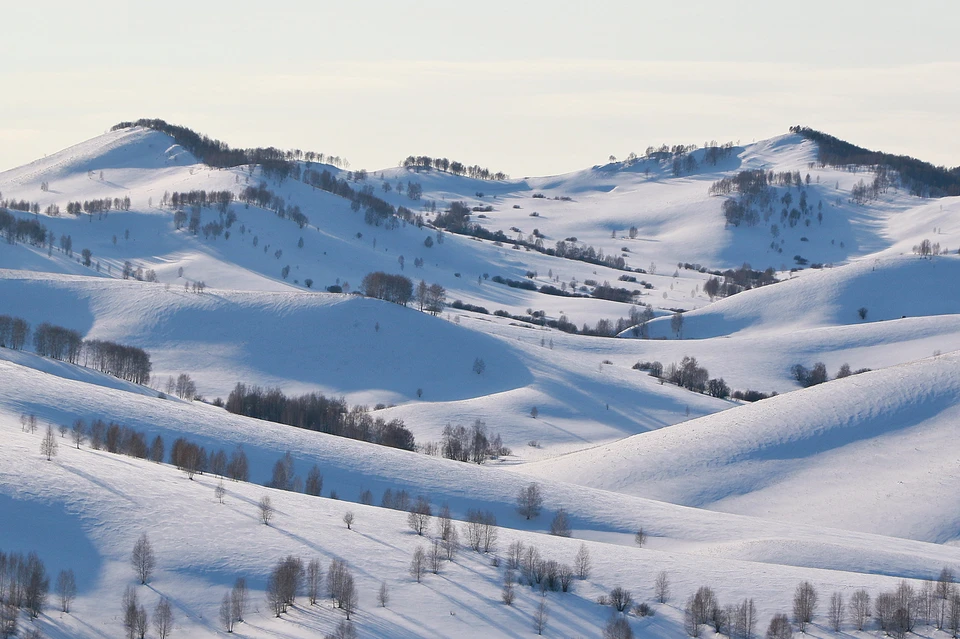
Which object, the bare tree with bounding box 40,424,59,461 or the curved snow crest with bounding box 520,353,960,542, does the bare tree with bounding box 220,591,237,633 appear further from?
the curved snow crest with bounding box 520,353,960,542

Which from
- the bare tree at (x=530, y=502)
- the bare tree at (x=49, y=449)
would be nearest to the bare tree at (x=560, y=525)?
the bare tree at (x=530, y=502)

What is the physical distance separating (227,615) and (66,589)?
633 centimetres

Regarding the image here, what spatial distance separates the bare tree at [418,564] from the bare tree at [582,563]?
22.2ft

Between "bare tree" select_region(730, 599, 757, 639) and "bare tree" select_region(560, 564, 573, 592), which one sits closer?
"bare tree" select_region(730, 599, 757, 639)

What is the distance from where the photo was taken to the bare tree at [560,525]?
5953cm

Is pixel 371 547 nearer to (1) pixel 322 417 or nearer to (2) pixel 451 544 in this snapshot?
(2) pixel 451 544

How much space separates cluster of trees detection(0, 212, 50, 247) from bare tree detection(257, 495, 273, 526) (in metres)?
118

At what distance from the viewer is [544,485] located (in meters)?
67.6

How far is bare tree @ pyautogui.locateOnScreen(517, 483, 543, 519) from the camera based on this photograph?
206 ft

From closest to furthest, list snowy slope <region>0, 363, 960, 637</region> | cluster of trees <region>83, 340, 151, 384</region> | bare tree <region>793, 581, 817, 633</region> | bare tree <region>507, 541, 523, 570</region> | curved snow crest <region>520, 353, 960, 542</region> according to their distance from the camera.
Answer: snowy slope <region>0, 363, 960, 637</region> → bare tree <region>793, 581, 817, 633</region> → bare tree <region>507, 541, 523, 570</region> → curved snow crest <region>520, 353, 960, 542</region> → cluster of trees <region>83, 340, 151, 384</region>

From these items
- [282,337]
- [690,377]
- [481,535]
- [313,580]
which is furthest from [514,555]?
[282,337]

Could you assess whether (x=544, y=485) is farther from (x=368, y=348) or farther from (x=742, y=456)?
(x=368, y=348)

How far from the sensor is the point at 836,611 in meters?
45.4

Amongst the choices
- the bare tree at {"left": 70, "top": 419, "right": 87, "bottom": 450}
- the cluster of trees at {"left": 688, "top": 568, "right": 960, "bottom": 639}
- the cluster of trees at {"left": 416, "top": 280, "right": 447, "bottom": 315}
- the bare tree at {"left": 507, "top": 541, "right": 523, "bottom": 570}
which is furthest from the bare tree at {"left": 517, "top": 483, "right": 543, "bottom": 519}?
the cluster of trees at {"left": 416, "top": 280, "right": 447, "bottom": 315}
